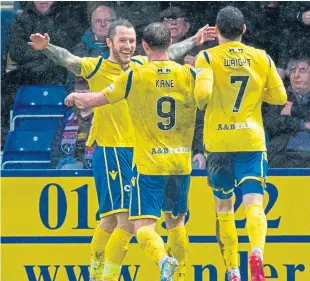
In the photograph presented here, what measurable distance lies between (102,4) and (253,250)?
14.6 ft

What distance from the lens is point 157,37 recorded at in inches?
380

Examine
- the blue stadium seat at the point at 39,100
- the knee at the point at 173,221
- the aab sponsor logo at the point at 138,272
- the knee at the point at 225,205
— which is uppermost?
the blue stadium seat at the point at 39,100

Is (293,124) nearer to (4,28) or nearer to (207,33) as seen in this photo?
(207,33)

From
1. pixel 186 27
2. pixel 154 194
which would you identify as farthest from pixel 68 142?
pixel 154 194

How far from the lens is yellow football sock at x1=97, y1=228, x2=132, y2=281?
10.3 meters

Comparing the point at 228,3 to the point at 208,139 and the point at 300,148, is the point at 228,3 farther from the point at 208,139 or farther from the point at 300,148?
the point at 208,139

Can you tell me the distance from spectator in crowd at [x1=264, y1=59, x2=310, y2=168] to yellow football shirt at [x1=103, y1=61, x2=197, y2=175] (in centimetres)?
226

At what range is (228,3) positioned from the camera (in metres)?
13.1

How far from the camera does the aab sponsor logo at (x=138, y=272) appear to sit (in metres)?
11.6

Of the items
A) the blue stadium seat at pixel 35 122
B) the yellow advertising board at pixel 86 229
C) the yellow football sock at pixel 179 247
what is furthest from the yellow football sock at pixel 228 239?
the blue stadium seat at pixel 35 122

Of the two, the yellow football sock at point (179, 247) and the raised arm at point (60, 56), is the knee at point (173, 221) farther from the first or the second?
the raised arm at point (60, 56)

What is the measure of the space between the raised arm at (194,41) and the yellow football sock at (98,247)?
1497 millimetres

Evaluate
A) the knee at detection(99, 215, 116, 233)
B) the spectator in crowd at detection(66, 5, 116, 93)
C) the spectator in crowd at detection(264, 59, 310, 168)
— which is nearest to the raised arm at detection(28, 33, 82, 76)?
the knee at detection(99, 215, 116, 233)

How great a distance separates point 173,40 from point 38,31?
136 centimetres
